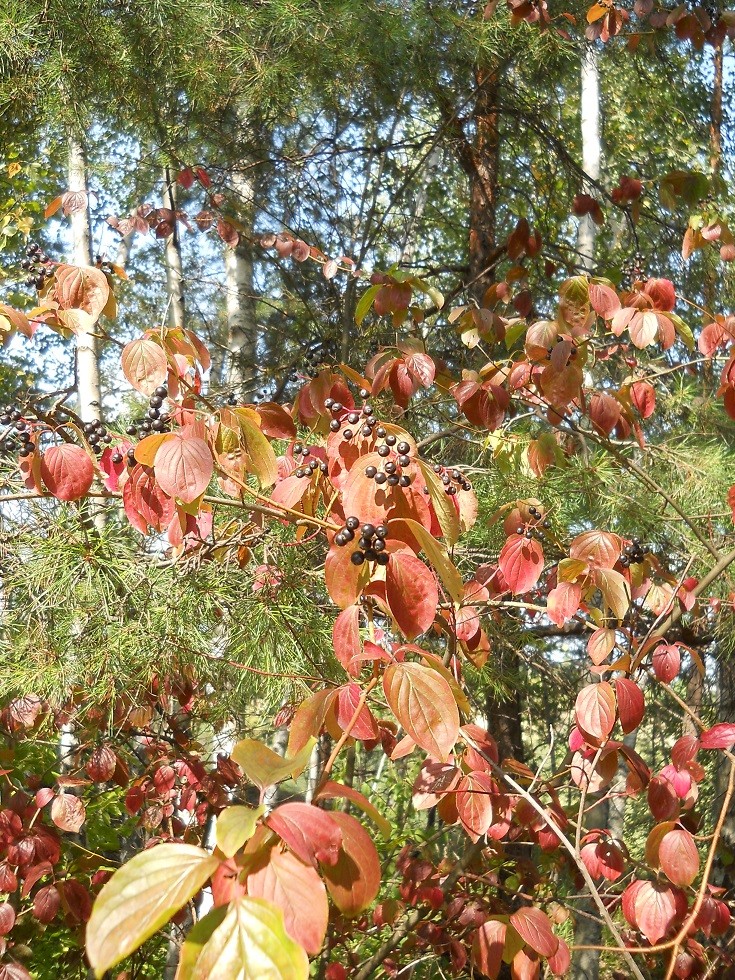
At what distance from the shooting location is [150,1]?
8.46 ft

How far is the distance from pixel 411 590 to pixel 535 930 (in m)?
0.87

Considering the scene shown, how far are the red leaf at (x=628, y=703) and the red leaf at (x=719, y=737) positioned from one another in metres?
0.14

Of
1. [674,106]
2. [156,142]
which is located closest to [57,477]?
[156,142]

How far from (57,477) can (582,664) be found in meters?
2.96

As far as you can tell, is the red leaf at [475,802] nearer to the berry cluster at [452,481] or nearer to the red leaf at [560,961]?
the red leaf at [560,961]

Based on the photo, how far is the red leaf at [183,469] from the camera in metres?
1.05

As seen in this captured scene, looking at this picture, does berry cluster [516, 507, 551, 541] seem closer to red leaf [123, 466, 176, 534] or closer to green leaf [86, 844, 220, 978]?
red leaf [123, 466, 176, 534]

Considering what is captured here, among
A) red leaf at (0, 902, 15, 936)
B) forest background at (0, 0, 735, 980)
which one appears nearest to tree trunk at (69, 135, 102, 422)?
forest background at (0, 0, 735, 980)

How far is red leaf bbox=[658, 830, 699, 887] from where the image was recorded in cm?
133

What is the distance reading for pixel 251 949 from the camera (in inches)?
20.2

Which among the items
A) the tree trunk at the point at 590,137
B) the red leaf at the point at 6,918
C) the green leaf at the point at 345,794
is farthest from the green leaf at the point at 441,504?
the tree trunk at the point at 590,137

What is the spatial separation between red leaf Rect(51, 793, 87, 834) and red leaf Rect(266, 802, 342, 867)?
5.50ft

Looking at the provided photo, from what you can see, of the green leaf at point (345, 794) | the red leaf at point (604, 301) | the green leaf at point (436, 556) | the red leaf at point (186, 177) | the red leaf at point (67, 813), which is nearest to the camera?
the green leaf at point (345, 794)

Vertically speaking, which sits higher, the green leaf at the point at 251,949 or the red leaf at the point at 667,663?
the green leaf at the point at 251,949
